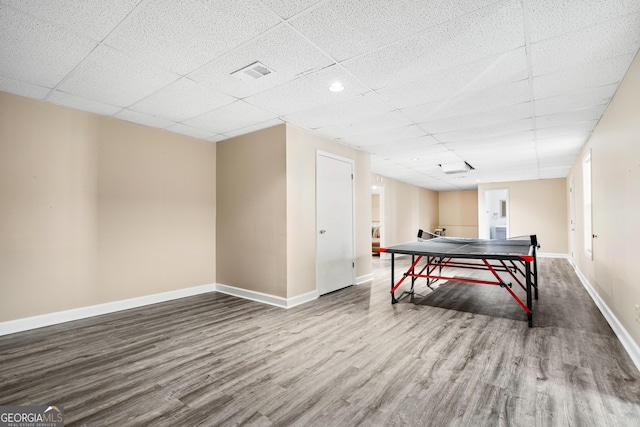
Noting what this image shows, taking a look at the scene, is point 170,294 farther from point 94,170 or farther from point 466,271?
point 466,271

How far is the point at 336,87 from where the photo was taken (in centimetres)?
286

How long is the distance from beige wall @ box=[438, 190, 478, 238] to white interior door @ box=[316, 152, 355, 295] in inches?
349

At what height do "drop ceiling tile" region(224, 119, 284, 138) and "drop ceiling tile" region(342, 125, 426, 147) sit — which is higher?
"drop ceiling tile" region(224, 119, 284, 138)

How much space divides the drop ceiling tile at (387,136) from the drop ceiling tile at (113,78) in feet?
8.81

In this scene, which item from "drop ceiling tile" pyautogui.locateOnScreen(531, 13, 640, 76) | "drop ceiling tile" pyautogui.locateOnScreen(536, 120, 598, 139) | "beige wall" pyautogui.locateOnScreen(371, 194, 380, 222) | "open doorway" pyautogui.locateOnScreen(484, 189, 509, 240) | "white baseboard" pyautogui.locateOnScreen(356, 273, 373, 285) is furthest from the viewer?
"open doorway" pyautogui.locateOnScreen(484, 189, 509, 240)

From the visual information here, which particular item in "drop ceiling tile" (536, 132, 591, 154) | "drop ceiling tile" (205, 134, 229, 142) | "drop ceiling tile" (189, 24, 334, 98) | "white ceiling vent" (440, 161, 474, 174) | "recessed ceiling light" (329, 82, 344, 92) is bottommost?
"white ceiling vent" (440, 161, 474, 174)

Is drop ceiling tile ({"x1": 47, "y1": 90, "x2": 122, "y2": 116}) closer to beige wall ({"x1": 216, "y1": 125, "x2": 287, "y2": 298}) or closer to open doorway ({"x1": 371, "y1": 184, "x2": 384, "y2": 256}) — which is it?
beige wall ({"x1": 216, "y1": 125, "x2": 287, "y2": 298})

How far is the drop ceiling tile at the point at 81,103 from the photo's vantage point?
309 centimetres

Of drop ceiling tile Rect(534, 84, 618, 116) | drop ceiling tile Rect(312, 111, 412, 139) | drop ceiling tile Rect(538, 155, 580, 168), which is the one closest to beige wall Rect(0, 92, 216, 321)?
drop ceiling tile Rect(312, 111, 412, 139)

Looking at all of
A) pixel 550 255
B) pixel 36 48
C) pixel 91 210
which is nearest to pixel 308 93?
pixel 36 48

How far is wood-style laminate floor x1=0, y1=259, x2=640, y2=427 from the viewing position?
1.74 m

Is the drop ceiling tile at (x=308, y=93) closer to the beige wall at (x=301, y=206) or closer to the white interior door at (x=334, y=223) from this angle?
the beige wall at (x=301, y=206)

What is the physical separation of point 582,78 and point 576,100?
584 millimetres

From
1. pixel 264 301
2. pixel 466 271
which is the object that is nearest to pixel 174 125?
pixel 264 301
